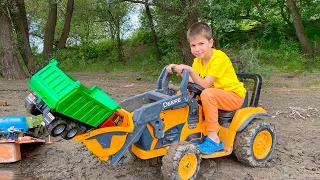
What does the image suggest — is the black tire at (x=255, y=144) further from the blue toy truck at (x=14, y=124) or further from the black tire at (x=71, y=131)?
the blue toy truck at (x=14, y=124)

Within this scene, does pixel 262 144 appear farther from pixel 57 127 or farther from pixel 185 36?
pixel 185 36

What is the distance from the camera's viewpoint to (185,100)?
12.9 ft

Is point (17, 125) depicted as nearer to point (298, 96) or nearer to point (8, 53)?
point (298, 96)

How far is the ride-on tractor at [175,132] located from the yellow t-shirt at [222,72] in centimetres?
24

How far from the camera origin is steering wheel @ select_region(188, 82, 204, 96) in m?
4.07

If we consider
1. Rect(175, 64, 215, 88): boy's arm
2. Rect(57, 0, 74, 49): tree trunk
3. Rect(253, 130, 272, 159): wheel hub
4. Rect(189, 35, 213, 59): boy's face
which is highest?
Rect(57, 0, 74, 49): tree trunk

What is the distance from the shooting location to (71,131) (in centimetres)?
318

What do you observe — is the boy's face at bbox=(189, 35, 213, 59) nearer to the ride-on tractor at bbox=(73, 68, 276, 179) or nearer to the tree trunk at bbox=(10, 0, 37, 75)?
the ride-on tractor at bbox=(73, 68, 276, 179)

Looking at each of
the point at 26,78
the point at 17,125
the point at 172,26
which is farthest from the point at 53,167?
the point at 26,78

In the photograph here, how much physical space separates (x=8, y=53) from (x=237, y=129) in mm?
10001

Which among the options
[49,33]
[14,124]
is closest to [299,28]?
[49,33]

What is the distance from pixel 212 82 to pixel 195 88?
0.21 m

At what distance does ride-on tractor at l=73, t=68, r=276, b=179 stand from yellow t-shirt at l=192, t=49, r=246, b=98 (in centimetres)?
24

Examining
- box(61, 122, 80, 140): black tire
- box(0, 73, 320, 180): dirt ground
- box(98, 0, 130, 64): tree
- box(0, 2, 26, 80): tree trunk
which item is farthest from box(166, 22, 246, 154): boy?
box(98, 0, 130, 64): tree
